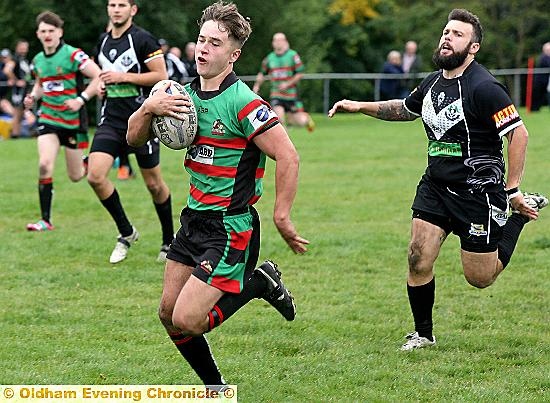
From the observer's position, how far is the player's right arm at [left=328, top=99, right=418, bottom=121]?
6.66 metres

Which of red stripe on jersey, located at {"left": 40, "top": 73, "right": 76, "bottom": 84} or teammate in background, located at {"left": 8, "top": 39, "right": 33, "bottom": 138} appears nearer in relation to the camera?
red stripe on jersey, located at {"left": 40, "top": 73, "right": 76, "bottom": 84}

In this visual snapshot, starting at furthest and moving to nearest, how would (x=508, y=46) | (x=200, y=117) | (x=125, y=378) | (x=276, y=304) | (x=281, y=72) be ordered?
(x=508, y=46) → (x=281, y=72) → (x=276, y=304) → (x=125, y=378) → (x=200, y=117)

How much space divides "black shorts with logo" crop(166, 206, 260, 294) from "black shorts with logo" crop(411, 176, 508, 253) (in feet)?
4.74

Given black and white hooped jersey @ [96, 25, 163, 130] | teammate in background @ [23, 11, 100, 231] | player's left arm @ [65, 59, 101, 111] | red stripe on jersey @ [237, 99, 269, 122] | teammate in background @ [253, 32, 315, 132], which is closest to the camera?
red stripe on jersey @ [237, 99, 269, 122]

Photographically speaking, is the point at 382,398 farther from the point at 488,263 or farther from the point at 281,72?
the point at 281,72

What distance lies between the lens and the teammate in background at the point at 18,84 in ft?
78.2

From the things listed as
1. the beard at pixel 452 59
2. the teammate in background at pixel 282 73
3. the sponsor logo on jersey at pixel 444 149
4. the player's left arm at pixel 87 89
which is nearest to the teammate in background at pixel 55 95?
the player's left arm at pixel 87 89

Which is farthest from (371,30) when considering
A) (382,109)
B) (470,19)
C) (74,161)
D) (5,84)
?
(470,19)

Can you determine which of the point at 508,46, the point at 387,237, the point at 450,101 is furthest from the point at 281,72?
the point at 508,46

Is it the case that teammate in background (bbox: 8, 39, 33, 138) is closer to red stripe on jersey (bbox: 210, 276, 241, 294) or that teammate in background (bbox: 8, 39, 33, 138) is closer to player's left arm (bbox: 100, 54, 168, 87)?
player's left arm (bbox: 100, 54, 168, 87)

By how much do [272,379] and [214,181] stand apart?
130 cm

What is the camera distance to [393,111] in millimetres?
6793

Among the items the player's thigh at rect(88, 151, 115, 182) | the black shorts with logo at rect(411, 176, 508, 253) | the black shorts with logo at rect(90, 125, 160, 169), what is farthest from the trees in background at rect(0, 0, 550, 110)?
the black shorts with logo at rect(411, 176, 508, 253)

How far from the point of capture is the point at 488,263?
6.44 metres
